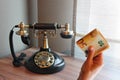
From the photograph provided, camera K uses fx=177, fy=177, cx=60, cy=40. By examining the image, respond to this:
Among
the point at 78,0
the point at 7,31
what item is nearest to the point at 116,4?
the point at 78,0

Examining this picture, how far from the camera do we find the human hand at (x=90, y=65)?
68 centimetres

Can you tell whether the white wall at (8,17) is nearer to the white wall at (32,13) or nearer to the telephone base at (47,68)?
the white wall at (32,13)

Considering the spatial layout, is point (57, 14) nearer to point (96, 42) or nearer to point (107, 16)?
A: point (107, 16)

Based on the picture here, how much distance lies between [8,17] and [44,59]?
1.39 ft

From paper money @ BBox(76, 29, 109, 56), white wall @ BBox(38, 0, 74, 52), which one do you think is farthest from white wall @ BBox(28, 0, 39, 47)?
paper money @ BBox(76, 29, 109, 56)

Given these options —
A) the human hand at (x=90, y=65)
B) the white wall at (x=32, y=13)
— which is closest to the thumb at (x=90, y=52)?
the human hand at (x=90, y=65)

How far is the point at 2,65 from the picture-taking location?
41.3 inches

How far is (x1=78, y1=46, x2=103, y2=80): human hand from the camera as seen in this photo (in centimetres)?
68

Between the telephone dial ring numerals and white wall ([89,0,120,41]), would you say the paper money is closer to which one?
the telephone dial ring numerals

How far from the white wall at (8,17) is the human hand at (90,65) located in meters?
0.67

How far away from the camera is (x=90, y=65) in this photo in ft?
2.32

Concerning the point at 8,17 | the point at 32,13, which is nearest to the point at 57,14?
the point at 32,13

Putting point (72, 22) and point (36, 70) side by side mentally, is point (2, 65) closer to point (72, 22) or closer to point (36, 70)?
point (36, 70)

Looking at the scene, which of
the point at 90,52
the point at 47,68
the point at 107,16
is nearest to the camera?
the point at 90,52
